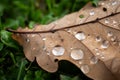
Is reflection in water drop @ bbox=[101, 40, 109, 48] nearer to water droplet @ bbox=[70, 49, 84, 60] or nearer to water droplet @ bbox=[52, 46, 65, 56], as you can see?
water droplet @ bbox=[70, 49, 84, 60]

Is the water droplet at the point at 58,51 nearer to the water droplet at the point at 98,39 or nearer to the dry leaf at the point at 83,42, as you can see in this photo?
the dry leaf at the point at 83,42

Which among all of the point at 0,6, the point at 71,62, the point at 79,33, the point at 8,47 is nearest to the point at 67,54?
the point at 71,62

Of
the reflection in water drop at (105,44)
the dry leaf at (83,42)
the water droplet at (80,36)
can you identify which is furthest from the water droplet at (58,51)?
the reflection in water drop at (105,44)

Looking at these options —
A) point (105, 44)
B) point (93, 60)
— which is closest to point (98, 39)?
point (105, 44)

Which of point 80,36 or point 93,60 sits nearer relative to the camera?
point 93,60

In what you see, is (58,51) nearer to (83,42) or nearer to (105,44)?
(83,42)
